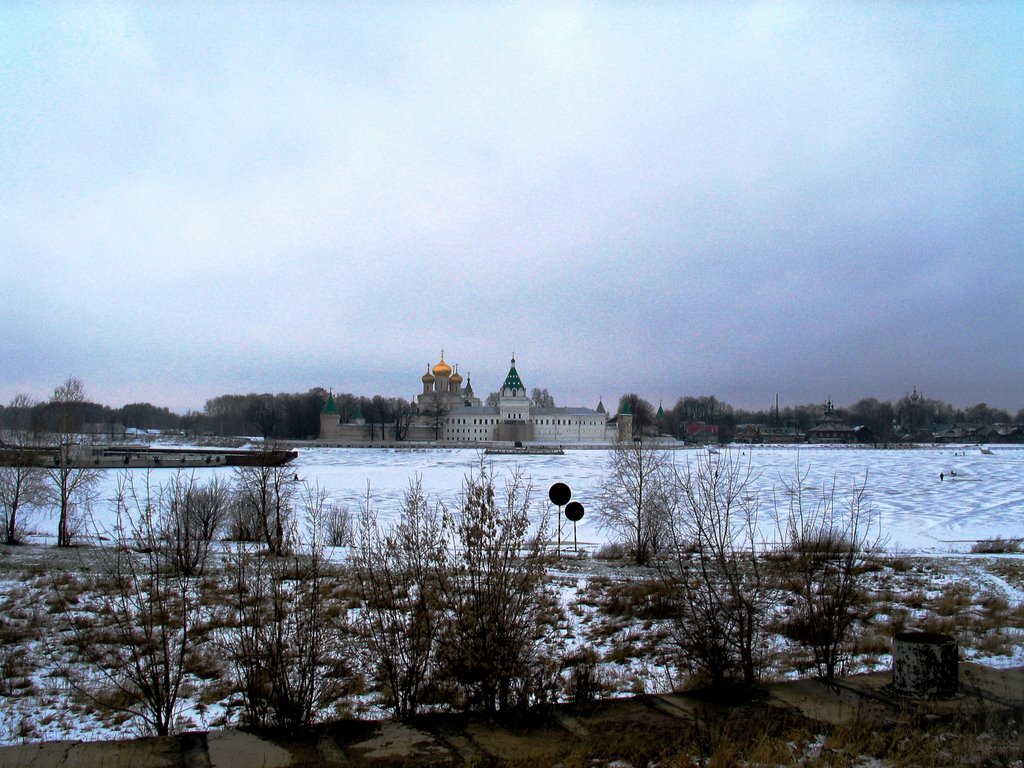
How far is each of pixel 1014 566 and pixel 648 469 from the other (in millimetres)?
7584

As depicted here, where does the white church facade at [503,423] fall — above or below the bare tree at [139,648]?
above

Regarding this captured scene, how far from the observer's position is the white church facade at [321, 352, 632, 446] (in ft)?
324

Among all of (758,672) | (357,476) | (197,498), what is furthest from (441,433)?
(758,672)

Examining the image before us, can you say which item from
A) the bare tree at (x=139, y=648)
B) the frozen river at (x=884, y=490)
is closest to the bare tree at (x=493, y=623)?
the bare tree at (x=139, y=648)

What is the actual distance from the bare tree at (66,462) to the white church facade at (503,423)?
71.4m

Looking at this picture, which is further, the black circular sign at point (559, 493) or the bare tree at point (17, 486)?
the bare tree at point (17, 486)

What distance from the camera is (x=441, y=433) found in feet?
336

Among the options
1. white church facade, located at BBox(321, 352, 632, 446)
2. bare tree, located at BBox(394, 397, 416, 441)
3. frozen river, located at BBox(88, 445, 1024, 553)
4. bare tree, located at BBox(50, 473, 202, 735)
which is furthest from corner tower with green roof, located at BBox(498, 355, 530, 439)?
bare tree, located at BBox(50, 473, 202, 735)

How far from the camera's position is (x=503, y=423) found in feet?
332

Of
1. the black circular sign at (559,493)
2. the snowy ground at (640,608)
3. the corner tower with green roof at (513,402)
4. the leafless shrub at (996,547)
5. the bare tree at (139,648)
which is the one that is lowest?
the leafless shrub at (996,547)

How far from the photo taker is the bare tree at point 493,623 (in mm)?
5523

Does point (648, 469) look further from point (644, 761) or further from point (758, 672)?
point (644, 761)

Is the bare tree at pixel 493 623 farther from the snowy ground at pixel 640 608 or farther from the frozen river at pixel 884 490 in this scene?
the frozen river at pixel 884 490

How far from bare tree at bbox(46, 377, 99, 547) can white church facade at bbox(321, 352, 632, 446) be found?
71356 millimetres
